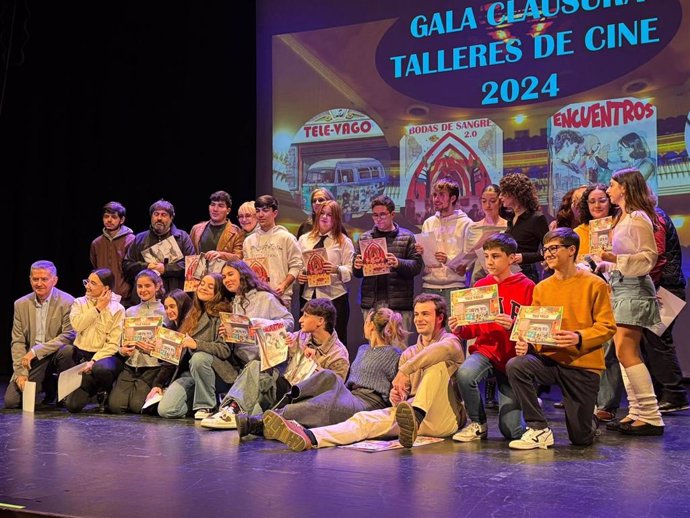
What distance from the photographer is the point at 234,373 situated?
18.9 feet

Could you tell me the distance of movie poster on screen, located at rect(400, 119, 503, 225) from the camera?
25.7 feet

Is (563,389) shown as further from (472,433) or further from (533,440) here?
(472,433)

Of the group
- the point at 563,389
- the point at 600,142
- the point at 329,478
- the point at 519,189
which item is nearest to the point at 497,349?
the point at 563,389

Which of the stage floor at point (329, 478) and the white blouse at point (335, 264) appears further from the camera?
the white blouse at point (335, 264)

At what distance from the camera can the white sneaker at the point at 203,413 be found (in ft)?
18.2

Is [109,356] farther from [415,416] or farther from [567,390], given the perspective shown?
[567,390]

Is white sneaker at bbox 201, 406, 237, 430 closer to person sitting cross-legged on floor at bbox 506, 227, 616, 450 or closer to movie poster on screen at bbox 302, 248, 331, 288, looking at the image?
movie poster on screen at bbox 302, 248, 331, 288

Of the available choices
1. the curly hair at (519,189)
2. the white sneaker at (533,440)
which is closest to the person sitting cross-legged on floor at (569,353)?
the white sneaker at (533,440)

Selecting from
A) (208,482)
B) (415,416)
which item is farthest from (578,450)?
(208,482)

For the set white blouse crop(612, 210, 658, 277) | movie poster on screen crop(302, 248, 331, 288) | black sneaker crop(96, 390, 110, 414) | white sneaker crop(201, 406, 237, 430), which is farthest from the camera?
movie poster on screen crop(302, 248, 331, 288)

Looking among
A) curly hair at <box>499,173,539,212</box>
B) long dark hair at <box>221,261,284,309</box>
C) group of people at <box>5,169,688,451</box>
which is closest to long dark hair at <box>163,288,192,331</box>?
group of people at <box>5,169,688,451</box>

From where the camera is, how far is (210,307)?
5871 millimetres

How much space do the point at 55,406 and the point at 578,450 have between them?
4.05 m

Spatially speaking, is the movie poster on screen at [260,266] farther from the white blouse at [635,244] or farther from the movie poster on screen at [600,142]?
the movie poster on screen at [600,142]
